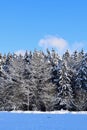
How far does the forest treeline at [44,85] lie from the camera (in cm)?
6625

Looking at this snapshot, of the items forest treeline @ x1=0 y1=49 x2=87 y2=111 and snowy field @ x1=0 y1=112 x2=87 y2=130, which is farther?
forest treeline @ x1=0 y1=49 x2=87 y2=111

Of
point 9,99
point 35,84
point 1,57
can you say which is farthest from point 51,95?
point 1,57

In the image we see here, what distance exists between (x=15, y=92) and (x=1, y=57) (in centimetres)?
2237

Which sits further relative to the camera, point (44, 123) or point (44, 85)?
point (44, 85)

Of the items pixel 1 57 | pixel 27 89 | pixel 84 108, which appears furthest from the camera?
pixel 1 57

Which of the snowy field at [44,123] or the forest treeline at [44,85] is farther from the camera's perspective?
the forest treeline at [44,85]

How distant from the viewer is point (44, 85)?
6894 cm

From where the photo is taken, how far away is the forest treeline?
6625 centimetres

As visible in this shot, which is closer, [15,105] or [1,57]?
[15,105]

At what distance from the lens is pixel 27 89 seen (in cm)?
6925

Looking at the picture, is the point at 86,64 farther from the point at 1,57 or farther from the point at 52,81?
the point at 1,57

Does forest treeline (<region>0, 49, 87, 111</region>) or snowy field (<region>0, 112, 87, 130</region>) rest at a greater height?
forest treeline (<region>0, 49, 87, 111</region>)

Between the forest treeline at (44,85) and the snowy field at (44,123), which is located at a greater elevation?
the forest treeline at (44,85)

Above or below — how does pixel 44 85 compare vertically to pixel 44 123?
above
